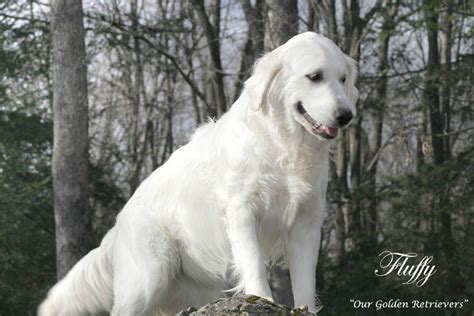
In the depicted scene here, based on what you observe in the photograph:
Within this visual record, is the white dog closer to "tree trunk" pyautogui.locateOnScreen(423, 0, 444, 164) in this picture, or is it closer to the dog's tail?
the dog's tail

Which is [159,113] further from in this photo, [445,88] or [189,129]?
[445,88]

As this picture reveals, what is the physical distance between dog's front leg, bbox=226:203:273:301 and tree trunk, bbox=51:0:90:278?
6162mm

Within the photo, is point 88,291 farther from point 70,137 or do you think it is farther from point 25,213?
point 25,213

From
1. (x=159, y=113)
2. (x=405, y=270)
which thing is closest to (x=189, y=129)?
(x=159, y=113)

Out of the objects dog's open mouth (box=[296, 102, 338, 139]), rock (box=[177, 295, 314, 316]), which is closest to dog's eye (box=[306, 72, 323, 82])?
dog's open mouth (box=[296, 102, 338, 139])

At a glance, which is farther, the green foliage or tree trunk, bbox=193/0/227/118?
tree trunk, bbox=193/0/227/118

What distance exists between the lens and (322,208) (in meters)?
4.38

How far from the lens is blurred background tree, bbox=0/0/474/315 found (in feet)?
33.9

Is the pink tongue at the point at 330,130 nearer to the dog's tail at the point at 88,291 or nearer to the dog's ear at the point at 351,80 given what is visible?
the dog's ear at the point at 351,80

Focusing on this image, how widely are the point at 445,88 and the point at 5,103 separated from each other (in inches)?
276

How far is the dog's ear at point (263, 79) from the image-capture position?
14.1 ft

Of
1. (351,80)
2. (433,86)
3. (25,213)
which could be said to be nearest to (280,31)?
(433,86)

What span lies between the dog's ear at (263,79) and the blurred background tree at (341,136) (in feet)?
11.5

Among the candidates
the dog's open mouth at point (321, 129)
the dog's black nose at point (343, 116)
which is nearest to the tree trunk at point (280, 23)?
the dog's open mouth at point (321, 129)
